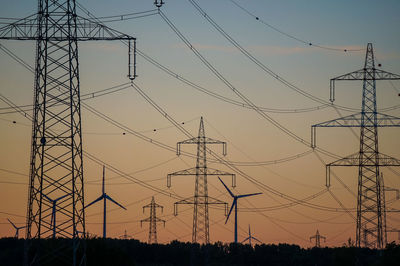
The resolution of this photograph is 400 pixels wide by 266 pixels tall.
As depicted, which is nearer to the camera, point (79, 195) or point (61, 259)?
point (79, 195)

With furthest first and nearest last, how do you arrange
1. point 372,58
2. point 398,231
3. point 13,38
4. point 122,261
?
point 398,231 < point 372,58 < point 122,261 < point 13,38

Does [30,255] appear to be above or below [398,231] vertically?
below

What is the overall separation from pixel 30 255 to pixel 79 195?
4599 centimetres

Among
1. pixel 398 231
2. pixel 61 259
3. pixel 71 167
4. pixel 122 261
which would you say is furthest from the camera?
pixel 398 231

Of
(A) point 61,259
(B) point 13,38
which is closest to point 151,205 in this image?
(A) point 61,259

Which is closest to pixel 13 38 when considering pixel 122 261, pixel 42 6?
pixel 42 6

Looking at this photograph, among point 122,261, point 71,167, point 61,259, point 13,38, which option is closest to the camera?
point 71,167

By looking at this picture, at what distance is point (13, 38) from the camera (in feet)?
286

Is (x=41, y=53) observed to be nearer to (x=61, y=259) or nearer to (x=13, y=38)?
(x=13, y=38)

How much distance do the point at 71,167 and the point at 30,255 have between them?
154 feet

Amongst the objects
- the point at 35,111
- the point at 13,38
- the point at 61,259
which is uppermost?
the point at 13,38

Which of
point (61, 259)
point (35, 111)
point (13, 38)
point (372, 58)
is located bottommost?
point (61, 259)

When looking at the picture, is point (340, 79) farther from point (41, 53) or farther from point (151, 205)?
point (151, 205)

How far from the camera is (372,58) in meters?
126
